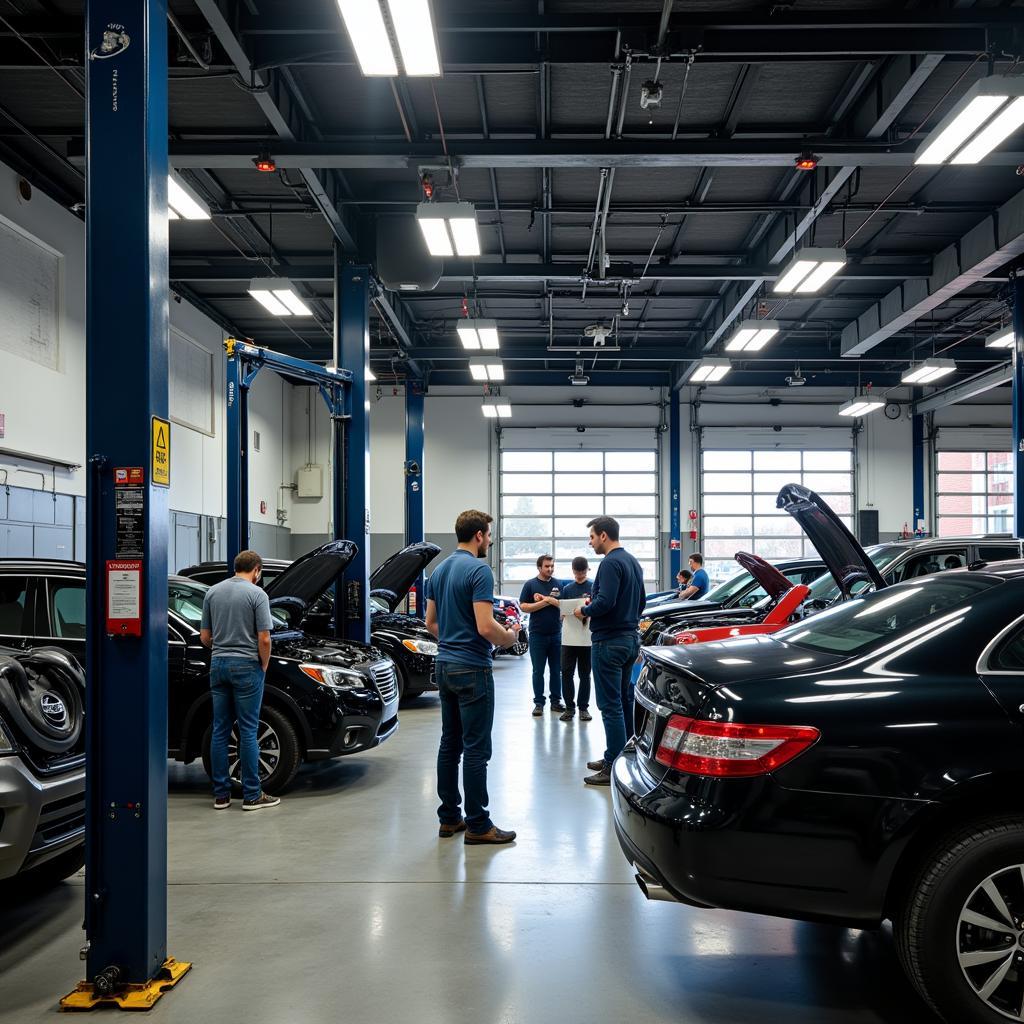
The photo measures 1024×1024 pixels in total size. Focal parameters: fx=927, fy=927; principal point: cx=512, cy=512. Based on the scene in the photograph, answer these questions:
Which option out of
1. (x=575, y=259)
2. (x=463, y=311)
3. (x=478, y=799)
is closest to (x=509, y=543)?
(x=463, y=311)

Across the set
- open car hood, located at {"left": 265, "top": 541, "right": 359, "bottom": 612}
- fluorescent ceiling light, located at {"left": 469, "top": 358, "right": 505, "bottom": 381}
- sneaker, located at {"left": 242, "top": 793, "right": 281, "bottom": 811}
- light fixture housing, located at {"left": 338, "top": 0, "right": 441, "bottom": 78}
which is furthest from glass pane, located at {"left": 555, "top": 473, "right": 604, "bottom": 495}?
sneaker, located at {"left": 242, "top": 793, "right": 281, "bottom": 811}

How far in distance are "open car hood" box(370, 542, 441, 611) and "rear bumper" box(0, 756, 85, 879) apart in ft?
22.3

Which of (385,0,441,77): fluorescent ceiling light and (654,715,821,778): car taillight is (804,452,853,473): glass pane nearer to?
(385,0,441,77): fluorescent ceiling light

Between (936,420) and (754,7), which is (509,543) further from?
(754,7)

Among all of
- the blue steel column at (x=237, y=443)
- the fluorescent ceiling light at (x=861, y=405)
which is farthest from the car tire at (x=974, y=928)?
the fluorescent ceiling light at (x=861, y=405)

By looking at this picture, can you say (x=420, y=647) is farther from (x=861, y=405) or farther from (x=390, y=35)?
(x=861, y=405)

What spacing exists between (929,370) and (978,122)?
32.9 feet

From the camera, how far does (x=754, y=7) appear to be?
7.85 m

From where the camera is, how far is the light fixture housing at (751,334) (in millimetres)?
14414

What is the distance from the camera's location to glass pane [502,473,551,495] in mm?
24016

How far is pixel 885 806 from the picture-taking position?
9.46 feet

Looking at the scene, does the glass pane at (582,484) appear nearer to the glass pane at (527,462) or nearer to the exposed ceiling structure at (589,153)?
the glass pane at (527,462)

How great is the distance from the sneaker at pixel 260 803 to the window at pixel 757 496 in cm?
1870

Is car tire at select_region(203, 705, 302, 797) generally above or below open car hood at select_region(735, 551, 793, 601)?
below
